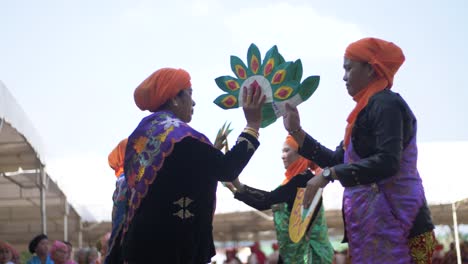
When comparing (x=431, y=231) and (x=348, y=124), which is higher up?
(x=348, y=124)

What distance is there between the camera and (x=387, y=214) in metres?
3.78

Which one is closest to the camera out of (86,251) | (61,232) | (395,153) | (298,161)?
(395,153)

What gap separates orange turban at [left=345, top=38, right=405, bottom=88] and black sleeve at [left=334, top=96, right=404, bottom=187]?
260 mm

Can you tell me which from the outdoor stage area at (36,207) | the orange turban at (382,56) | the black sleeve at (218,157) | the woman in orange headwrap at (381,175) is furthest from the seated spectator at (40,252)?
the orange turban at (382,56)

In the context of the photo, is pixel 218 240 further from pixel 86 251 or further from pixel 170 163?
pixel 170 163

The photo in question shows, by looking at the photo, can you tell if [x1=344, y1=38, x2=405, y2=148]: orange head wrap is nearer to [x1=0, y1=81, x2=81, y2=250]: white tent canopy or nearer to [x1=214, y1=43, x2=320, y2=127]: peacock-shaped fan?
[x1=214, y1=43, x2=320, y2=127]: peacock-shaped fan

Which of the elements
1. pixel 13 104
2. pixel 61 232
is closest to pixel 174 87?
pixel 13 104

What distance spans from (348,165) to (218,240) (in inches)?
899

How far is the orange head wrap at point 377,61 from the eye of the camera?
4012mm

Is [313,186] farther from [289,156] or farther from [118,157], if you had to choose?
[289,156]

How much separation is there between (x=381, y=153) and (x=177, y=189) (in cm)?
101

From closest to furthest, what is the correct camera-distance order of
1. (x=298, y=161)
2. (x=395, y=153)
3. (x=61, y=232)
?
1. (x=395, y=153)
2. (x=298, y=161)
3. (x=61, y=232)

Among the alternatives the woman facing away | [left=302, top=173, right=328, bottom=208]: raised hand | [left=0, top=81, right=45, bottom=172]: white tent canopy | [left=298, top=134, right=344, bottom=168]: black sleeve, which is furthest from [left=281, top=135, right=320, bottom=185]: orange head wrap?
[left=0, top=81, right=45, bottom=172]: white tent canopy

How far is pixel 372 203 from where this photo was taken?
3832 mm
